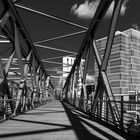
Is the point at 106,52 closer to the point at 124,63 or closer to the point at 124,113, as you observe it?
the point at 124,113

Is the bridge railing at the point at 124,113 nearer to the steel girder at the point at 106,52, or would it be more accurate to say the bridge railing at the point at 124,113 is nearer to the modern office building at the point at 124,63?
the steel girder at the point at 106,52

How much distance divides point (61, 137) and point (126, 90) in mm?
Answer: 97972

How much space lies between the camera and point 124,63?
10162 centimetres

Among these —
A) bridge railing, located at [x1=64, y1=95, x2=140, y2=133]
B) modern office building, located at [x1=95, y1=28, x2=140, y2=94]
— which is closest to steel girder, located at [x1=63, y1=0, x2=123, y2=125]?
bridge railing, located at [x1=64, y1=95, x2=140, y2=133]

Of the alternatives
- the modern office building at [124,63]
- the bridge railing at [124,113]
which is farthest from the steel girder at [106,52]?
the modern office building at [124,63]

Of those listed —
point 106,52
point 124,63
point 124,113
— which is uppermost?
point 124,63

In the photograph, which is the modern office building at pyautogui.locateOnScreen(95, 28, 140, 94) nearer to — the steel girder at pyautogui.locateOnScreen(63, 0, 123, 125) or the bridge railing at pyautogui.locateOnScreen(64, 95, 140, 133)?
the steel girder at pyautogui.locateOnScreen(63, 0, 123, 125)

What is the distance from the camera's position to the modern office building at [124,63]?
99688 mm

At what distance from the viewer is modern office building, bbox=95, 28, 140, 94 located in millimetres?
99688

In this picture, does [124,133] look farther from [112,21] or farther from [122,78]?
[122,78]

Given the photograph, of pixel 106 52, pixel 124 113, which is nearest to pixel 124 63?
pixel 106 52

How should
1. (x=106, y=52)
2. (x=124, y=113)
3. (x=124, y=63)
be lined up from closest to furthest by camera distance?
(x=124, y=113)
(x=106, y=52)
(x=124, y=63)

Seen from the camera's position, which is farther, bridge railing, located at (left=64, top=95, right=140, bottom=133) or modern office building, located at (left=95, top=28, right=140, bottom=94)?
modern office building, located at (left=95, top=28, right=140, bottom=94)

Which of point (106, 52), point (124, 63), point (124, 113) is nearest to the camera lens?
point (124, 113)
